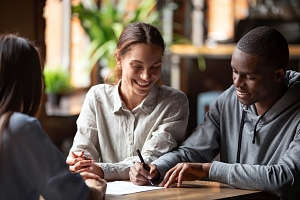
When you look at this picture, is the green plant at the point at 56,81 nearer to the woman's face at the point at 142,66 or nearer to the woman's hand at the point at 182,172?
the woman's face at the point at 142,66

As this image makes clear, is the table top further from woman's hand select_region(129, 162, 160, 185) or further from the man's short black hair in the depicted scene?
woman's hand select_region(129, 162, 160, 185)

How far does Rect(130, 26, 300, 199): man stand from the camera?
1971 mm

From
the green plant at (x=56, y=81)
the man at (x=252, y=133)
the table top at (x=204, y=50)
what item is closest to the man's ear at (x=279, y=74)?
the man at (x=252, y=133)

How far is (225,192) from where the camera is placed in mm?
1944

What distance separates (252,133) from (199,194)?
379mm

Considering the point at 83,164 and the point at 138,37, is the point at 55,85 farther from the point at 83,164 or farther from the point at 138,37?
the point at 83,164

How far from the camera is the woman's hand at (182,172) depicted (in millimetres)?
2006

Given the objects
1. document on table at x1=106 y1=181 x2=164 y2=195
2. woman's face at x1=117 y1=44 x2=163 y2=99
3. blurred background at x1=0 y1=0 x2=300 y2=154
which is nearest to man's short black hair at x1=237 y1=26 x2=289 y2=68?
woman's face at x1=117 y1=44 x2=163 y2=99

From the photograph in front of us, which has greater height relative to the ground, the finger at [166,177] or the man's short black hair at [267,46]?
the man's short black hair at [267,46]

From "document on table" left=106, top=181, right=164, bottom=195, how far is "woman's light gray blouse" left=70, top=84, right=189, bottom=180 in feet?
0.74

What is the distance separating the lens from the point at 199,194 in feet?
6.27

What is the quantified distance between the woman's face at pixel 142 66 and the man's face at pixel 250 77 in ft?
1.04

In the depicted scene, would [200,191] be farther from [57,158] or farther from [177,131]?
[57,158]

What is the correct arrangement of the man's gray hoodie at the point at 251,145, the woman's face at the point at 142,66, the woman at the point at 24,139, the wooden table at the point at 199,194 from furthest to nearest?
the woman's face at the point at 142,66
the man's gray hoodie at the point at 251,145
the wooden table at the point at 199,194
the woman at the point at 24,139
